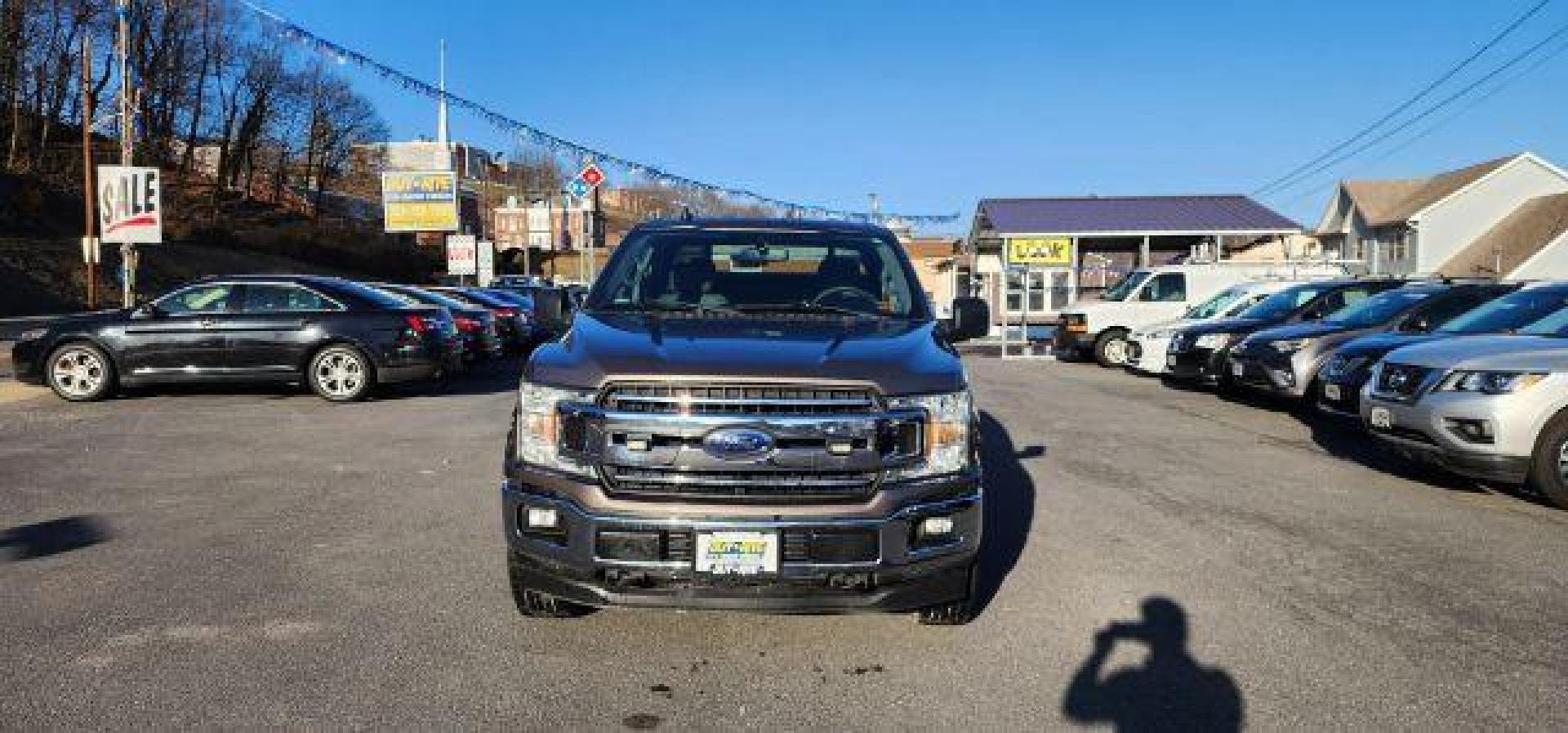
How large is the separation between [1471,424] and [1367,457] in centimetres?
226

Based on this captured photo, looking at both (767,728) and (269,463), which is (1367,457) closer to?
(767,728)

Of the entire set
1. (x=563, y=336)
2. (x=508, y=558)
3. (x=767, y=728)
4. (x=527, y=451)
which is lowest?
(x=767, y=728)

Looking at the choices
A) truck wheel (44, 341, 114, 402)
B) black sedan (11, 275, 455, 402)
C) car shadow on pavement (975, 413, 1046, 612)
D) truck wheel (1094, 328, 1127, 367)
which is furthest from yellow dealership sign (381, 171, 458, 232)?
car shadow on pavement (975, 413, 1046, 612)

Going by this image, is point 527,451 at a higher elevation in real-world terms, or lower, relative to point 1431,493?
higher

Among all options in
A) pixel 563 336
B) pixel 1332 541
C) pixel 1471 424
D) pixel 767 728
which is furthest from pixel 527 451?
pixel 1471 424

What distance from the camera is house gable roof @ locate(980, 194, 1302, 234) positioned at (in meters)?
32.7

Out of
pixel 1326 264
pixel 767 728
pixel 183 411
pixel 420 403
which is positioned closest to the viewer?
pixel 767 728

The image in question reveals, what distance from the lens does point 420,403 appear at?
1301cm

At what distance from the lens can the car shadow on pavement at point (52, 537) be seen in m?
5.87

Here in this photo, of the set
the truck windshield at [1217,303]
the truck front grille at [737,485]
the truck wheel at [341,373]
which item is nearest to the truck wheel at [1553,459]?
the truck front grille at [737,485]

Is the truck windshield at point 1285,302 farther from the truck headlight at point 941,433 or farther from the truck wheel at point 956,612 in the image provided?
the truck headlight at point 941,433

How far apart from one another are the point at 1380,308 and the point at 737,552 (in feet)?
38.7

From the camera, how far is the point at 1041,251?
79.3 feet

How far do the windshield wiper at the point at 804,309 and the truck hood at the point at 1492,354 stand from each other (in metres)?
5.01
